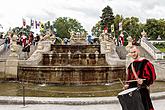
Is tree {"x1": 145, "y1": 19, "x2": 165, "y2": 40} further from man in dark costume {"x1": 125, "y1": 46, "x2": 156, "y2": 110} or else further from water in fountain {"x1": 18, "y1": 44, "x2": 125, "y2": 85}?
man in dark costume {"x1": 125, "y1": 46, "x2": 156, "y2": 110}

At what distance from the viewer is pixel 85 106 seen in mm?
9984

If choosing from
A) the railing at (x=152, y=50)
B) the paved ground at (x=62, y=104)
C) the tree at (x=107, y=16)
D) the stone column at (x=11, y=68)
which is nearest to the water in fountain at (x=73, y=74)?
the stone column at (x=11, y=68)

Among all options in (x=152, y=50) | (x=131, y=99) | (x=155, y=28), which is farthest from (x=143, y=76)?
(x=155, y=28)

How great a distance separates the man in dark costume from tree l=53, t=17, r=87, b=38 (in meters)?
104

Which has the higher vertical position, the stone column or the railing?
the railing

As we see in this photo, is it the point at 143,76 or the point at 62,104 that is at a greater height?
the point at 143,76

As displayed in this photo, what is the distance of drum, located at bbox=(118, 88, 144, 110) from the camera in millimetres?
5973


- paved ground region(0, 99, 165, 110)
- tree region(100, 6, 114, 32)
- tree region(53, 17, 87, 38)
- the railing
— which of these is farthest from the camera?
tree region(53, 17, 87, 38)

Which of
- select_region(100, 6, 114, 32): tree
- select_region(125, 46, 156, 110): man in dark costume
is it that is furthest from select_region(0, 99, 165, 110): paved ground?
select_region(100, 6, 114, 32): tree

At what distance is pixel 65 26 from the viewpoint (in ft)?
391

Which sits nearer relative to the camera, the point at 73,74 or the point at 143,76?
the point at 143,76

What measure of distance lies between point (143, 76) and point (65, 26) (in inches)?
4471

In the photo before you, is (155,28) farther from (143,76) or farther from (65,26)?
(143,76)

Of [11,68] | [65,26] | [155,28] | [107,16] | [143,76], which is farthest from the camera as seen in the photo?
[65,26]
